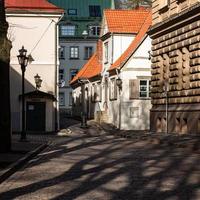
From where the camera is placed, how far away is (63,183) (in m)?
12.5

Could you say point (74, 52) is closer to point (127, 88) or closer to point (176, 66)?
point (127, 88)

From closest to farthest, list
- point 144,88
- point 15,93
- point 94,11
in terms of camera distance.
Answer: point 15,93
point 144,88
point 94,11

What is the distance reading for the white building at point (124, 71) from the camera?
4297 centimetres

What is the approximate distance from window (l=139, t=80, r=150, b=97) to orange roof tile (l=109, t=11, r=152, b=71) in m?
2.06

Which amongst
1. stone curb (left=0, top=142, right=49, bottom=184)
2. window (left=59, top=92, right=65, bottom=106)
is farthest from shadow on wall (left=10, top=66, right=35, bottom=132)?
window (left=59, top=92, right=65, bottom=106)

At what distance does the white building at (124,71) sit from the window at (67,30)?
31107 mm

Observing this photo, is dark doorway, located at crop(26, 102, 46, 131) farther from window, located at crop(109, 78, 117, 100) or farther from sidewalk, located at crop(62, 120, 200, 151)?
window, located at crop(109, 78, 117, 100)

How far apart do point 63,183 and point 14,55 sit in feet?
93.1

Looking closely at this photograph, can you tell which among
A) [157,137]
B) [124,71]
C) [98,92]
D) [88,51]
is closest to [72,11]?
[88,51]

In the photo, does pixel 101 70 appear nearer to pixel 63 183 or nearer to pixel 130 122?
pixel 130 122

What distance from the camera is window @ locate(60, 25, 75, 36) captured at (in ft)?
277

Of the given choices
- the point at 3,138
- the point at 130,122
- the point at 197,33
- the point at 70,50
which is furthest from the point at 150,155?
the point at 70,50

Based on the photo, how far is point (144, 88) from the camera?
142 ft

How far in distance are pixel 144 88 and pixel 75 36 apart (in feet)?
136
